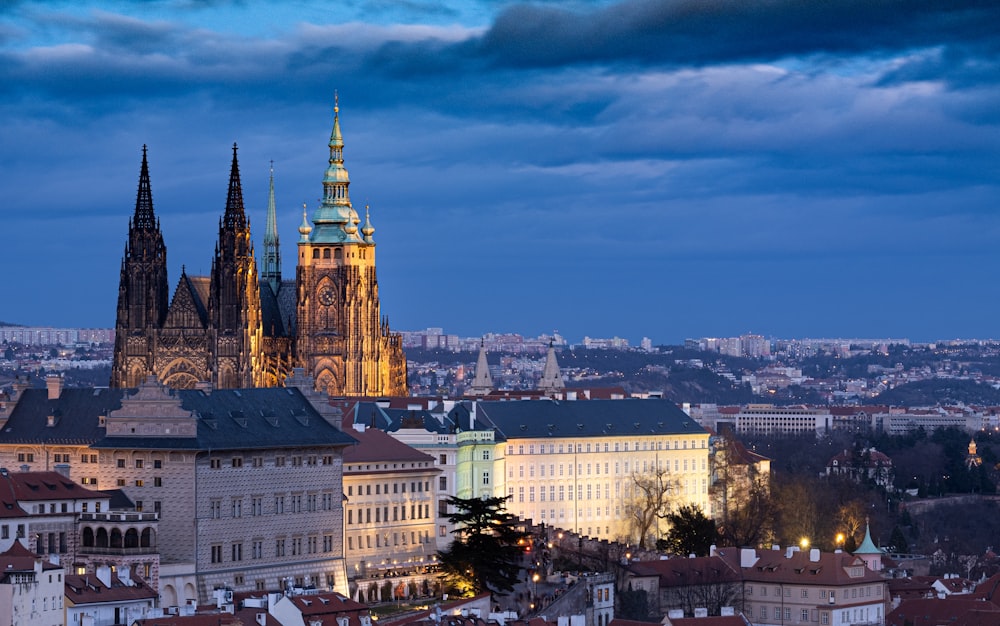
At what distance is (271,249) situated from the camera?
190 metres

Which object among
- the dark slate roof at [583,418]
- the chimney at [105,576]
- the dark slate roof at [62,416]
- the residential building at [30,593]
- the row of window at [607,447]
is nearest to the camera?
the residential building at [30,593]

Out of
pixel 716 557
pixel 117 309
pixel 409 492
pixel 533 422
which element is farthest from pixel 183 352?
pixel 716 557

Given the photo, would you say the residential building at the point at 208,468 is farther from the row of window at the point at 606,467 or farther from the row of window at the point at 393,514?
the row of window at the point at 606,467

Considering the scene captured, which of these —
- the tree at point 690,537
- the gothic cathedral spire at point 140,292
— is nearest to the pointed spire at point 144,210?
the gothic cathedral spire at point 140,292

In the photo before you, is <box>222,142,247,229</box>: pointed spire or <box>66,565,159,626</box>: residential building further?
<box>222,142,247,229</box>: pointed spire

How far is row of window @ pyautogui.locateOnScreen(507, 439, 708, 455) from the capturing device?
482ft

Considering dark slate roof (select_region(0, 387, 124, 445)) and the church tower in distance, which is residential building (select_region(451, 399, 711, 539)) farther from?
dark slate roof (select_region(0, 387, 124, 445))

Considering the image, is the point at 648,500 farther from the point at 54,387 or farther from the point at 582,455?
the point at 54,387

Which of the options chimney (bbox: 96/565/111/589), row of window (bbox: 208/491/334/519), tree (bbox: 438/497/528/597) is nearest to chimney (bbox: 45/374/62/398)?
row of window (bbox: 208/491/334/519)

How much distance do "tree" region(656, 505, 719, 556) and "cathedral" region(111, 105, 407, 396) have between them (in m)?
35.4

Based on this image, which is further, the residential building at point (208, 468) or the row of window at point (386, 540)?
the row of window at point (386, 540)

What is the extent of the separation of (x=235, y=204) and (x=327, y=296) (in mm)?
9506

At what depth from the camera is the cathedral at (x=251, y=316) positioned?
533 feet

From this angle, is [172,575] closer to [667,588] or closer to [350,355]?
[667,588]
